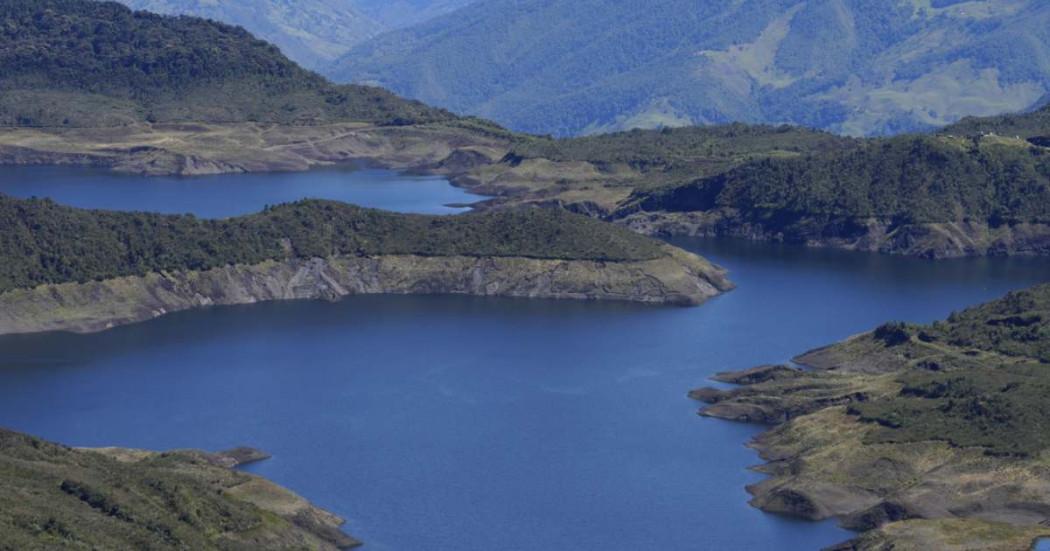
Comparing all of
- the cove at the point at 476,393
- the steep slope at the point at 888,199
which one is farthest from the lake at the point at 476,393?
the steep slope at the point at 888,199

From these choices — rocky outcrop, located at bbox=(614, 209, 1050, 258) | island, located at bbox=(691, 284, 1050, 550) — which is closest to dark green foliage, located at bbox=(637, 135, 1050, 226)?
rocky outcrop, located at bbox=(614, 209, 1050, 258)

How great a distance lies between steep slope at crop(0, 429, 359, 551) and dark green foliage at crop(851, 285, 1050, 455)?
28.6 m

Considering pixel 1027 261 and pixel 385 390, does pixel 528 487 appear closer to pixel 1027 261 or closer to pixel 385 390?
pixel 385 390

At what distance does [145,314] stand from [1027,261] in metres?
74.2

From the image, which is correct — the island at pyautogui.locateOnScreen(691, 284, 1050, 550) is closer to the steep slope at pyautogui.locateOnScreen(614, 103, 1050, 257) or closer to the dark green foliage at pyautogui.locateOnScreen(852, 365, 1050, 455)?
the dark green foliage at pyautogui.locateOnScreen(852, 365, 1050, 455)

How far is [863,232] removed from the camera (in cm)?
17862

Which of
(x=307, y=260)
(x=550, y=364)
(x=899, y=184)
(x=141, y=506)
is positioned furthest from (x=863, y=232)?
(x=141, y=506)

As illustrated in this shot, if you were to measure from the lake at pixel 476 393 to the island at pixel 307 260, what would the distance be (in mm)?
2823

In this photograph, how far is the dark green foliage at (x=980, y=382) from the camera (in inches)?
3728

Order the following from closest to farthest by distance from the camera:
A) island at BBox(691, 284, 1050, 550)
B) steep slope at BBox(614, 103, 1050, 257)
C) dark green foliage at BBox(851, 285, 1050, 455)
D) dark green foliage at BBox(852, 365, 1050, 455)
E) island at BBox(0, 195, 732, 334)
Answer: island at BBox(691, 284, 1050, 550), dark green foliage at BBox(852, 365, 1050, 455), dark green foliage at BBox(851, 285, 1050, 455), island at BBox(0, 195, 732, 334), steep slope at BBox(614, 103, 1050, 257)

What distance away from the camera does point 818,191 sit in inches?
7298

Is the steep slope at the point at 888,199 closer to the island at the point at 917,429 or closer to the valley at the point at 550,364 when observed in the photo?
the valley at the point at 550,364

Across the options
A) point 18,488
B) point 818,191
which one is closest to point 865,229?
point 818,191

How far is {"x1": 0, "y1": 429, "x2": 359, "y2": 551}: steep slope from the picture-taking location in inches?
2849
